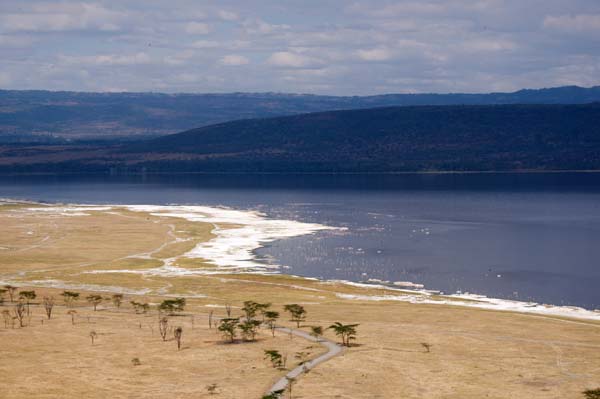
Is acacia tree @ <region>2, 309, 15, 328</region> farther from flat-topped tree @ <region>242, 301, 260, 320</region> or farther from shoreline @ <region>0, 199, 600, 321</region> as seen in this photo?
shoreline @ <region>0, 199, 600, 321</region>

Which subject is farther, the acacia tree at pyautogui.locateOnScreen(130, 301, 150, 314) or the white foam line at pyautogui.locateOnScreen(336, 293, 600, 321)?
the white foam line at pyautogui.locateOnScreen(336, 293, 600, 321)

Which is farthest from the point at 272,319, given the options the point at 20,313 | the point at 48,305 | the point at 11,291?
the point at 11,291

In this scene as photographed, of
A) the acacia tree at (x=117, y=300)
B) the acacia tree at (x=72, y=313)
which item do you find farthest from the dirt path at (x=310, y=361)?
the acacia tree at (x=117, y=300)

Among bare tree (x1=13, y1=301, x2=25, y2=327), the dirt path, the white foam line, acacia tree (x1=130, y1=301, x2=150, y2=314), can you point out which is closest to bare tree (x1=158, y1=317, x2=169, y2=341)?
acacia tree (x1=130, y1=301, x2=150, y2=314)

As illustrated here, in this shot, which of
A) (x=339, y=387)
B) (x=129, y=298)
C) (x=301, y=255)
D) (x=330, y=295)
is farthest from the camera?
(x=301, y=255)

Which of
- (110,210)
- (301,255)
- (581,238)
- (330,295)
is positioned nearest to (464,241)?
(581,238)

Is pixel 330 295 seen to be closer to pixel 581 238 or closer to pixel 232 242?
pixel 232 242
